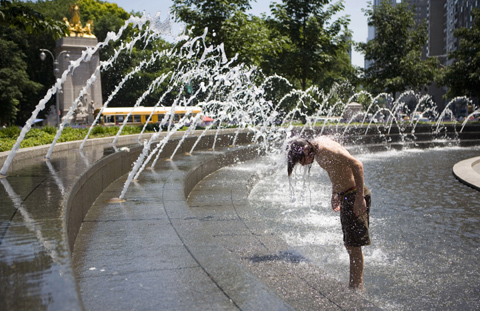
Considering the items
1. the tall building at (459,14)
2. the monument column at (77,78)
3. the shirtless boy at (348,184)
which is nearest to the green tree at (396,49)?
the monument column at (77,78)

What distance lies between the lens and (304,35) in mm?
29094

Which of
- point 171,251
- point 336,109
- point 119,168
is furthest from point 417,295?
point 336,109

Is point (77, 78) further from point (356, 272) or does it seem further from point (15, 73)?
point (356, 272)

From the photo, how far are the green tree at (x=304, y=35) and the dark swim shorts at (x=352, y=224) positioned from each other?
25.0 metres

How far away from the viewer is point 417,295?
12.9 ft

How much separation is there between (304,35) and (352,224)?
26.3 meters

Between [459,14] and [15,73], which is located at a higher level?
[459,14]

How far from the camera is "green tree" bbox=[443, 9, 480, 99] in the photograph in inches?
1112

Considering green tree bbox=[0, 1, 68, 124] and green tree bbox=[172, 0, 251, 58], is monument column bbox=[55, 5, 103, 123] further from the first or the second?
green tree bbox=[172, 0, 251, 58]

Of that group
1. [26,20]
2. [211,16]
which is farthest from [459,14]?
[26,20]

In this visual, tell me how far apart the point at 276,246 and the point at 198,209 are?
222 cm

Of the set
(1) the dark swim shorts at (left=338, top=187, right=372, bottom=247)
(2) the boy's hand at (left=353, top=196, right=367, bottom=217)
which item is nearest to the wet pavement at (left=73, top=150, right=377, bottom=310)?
(1) the dark swim shorts at (left=338, top=187, right=372, bottom=247)

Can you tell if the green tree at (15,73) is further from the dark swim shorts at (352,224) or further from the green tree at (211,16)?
the dark swim shorts at (352,224)

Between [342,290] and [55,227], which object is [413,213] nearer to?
[342,290]
